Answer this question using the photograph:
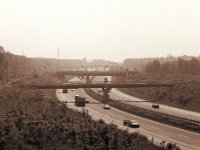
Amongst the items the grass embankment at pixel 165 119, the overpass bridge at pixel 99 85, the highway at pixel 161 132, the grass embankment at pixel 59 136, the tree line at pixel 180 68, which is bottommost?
the highway at pixel 161 132

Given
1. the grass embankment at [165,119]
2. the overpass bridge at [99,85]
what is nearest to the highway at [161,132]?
the grass embankment at [165,119]

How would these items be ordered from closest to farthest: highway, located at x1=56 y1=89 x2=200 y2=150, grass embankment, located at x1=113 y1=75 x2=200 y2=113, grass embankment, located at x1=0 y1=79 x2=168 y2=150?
grass embankment, located at x1=0 y1=79 x2=168 y2=150 → highway, located at x1=56 y1=89 x2=200 y2=150 → grass embankment, located at x1=113 y1=75 x2=200 y2=113

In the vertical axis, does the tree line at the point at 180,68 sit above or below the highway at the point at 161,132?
above

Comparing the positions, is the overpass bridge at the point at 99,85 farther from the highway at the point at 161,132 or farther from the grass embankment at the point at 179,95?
the highway at the point at 161,132

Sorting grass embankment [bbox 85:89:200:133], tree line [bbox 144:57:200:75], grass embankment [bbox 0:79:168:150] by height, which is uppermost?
tree line [bbox 144:57:200:75]

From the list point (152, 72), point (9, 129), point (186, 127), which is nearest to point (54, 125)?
point (9, 129)

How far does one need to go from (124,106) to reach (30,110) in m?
28.6

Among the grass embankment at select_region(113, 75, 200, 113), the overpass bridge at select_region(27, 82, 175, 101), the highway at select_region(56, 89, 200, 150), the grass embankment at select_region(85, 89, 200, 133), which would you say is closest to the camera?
the highway at select_region(56, 89, 200, 150)

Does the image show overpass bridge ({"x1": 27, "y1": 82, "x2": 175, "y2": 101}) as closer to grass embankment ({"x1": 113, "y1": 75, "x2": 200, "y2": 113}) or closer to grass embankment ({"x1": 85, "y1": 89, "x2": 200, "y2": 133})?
grass embankment ({"x1": 113, "y1": 75, "x2": 200, "y2": 113})

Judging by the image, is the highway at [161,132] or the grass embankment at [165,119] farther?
the grass embankment at [165,119]

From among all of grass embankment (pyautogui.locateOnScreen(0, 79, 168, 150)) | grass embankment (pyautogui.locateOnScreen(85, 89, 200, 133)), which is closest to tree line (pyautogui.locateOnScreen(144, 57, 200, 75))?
grass embankment (pyautogui.locateOnScreen(85, 89, 200, 133))

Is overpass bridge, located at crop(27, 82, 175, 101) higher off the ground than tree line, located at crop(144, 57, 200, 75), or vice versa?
tree line, located at crop(144, 57, 200, 75)

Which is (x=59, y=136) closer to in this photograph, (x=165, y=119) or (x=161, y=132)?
(x=161, y=132)

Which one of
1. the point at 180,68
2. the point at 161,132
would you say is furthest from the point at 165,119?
the point at 180,68
